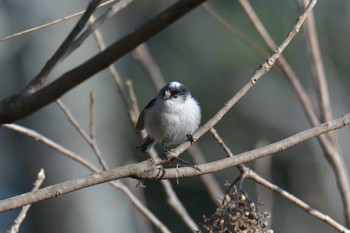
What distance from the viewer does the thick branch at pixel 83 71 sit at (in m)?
1.06

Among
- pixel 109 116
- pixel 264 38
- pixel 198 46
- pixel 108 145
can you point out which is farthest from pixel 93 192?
pixel 264 38

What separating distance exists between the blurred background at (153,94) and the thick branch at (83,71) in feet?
23.1

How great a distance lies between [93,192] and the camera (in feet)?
32.9

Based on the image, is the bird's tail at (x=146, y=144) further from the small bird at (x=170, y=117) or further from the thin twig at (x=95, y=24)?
the thin twig at (x=95, y=24)

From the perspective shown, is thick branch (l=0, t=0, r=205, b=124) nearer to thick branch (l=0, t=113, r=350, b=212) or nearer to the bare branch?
thick branch (l=0, t=113, r=350, b=212)

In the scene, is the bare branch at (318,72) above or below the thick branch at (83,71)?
above

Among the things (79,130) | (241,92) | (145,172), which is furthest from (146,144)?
(145,172)

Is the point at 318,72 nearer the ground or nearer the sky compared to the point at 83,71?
nearer the sky

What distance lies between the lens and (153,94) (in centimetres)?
1158

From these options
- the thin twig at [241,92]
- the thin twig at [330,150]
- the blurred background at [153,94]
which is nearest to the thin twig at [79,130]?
the thin twig at [241,92]

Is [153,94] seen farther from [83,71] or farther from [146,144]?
[83,71]

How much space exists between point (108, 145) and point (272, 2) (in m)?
4.46

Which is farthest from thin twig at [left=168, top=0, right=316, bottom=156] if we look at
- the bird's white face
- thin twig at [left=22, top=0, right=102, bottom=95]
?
the bird's white face

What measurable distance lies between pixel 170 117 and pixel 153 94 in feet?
27.4
